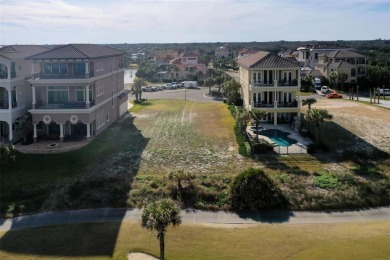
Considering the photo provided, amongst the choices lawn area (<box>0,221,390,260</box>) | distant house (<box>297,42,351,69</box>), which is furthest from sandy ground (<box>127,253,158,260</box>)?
distant house (<box>297,42,351,69</box>)

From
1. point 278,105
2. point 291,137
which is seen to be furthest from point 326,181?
point 278,105

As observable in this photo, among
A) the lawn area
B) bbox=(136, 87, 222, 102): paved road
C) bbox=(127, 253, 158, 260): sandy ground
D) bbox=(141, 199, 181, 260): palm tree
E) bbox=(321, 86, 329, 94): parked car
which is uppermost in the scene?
bbox=(321, 86, 329, 94): parked car

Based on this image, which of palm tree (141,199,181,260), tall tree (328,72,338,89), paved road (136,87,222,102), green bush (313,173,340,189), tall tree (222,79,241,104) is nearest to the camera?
palm tree (141,199,181,260)

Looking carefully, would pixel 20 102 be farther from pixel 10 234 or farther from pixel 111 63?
pixel 10 234

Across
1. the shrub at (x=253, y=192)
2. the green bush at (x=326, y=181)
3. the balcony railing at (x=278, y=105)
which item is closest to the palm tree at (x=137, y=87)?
the balcony railing at (x=278, y=105)

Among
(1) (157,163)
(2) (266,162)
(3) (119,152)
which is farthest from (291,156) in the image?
(3) (119,152)

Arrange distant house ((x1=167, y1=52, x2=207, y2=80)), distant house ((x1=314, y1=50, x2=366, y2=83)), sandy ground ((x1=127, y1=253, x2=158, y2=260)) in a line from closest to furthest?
1. sandy ground ((x1=127, y1=253, x2=158, y2=260))
2. distant house ((x1=314, y1=50, x2=366, y2=83))
3. distant house ((x1=167, y1=52, x2=207, y2=80))

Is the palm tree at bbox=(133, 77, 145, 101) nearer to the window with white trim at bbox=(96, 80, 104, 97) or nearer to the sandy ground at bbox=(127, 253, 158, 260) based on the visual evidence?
the window with white trim at bbox=(96, 80, 104, 97)

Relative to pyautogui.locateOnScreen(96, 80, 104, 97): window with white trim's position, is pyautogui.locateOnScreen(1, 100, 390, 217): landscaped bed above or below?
below

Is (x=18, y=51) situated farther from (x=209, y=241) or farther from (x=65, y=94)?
(x=209, y=241)
